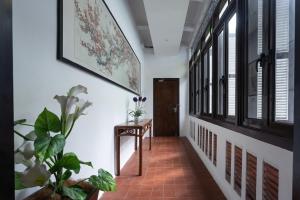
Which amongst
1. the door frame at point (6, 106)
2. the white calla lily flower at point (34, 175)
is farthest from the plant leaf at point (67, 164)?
the door frame at point (6, 106)

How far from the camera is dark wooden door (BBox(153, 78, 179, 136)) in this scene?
25.5 feet

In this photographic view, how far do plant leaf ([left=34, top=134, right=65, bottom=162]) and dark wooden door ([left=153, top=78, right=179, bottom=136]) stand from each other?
684 cm

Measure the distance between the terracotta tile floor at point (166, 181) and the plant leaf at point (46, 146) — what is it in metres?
1.78

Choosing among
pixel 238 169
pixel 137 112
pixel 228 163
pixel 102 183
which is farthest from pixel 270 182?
pixel 137 112

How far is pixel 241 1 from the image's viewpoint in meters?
2.27

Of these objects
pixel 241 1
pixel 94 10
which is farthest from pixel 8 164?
pixel 241 1

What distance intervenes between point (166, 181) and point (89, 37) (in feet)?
7.24

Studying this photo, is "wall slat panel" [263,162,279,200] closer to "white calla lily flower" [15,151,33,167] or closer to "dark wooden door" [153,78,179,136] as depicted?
"white calla lily flower" [15,151,33,167]

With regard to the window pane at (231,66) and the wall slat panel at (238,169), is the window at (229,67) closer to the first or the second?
the window pane at (231,66)

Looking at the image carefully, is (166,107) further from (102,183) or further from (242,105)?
(102,183)

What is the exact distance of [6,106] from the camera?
673 millimetres

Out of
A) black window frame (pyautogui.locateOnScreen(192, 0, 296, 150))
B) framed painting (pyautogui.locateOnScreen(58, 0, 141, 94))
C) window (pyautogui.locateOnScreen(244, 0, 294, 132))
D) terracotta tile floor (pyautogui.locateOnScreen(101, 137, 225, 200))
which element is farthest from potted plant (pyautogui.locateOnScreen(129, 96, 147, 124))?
window (pyautogui.locateOnScreen(244, 0, 294, 132))

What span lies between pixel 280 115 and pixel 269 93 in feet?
0.63

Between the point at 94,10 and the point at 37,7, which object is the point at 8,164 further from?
the point at 94,10
